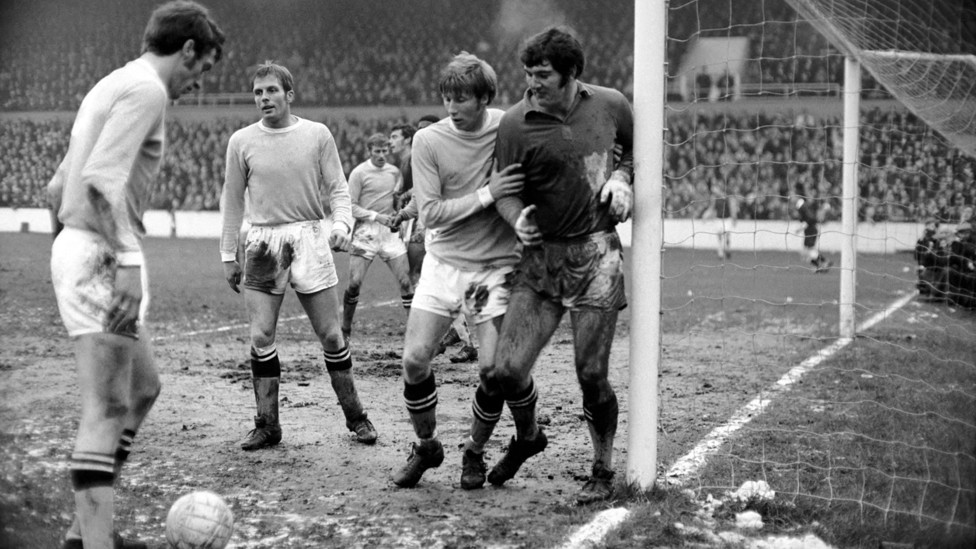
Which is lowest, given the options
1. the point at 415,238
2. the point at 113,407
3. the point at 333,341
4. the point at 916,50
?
the point at 333,341

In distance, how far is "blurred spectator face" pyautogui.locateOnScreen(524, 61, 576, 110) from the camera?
14.3 feet

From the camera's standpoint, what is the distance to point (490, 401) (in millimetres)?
4828

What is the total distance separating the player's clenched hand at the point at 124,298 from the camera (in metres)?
3.46

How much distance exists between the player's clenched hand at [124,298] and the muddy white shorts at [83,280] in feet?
0.16

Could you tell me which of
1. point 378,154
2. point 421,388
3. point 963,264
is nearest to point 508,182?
point 421,388

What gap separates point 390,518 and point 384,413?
247cm

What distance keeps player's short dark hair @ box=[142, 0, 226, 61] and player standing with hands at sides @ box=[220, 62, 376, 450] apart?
6.28 feet

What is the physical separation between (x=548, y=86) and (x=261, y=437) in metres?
2.71

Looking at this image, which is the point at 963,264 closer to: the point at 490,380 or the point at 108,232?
the point at 490,380

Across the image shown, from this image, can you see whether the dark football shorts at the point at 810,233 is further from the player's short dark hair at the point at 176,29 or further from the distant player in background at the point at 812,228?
the player's short dark hair at the point at 176,29

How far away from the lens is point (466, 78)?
4.52 m

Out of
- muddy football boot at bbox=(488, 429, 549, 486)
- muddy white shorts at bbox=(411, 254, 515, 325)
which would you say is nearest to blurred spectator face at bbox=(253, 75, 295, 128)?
muddy white shorts at bbox=(411, 254, 515, 325)

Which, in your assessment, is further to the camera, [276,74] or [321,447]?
[321,447]

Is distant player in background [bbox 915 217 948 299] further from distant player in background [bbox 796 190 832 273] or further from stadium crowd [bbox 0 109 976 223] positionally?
stadium crowd [bbox 0 109 976 223]
